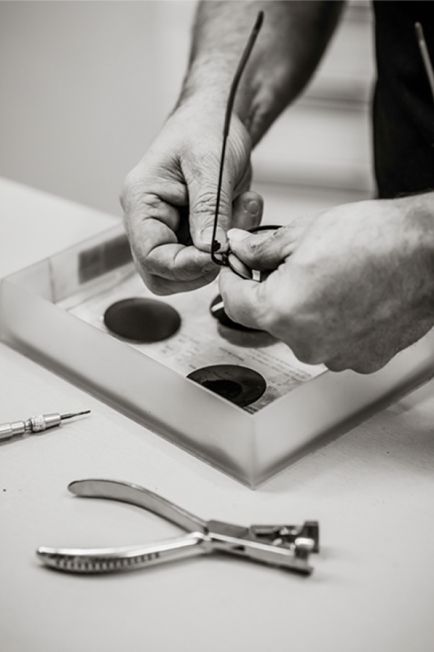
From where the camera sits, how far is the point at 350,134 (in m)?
1.94

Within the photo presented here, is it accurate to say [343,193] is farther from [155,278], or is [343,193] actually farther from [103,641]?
[103,641]

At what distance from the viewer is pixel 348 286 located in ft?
2.34

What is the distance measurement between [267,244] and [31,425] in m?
0.25

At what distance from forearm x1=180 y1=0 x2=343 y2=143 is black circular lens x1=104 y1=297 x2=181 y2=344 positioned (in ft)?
0.92

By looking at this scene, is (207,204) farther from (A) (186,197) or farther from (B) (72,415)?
(B) (72,415)

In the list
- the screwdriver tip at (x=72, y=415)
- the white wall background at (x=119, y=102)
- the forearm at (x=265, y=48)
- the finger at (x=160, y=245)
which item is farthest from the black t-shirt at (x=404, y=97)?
the white wall background at (x=119, y=102)

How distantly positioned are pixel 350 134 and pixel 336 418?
123cm

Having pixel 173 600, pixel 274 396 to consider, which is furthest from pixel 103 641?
pixel 274 396

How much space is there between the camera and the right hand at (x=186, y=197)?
842 mm

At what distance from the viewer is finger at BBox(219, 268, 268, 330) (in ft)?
2.39

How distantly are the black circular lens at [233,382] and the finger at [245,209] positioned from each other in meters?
0.17

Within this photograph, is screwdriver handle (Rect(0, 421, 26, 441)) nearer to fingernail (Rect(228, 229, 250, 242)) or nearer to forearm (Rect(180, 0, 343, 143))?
fingernail (Rect(228, 229, 250, 242))

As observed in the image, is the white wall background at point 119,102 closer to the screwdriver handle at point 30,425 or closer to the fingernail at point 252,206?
the fingernail at point 252,206

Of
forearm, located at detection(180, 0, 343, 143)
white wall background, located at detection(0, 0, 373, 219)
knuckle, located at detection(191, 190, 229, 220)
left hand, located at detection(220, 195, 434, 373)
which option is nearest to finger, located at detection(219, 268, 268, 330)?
left hand, located at detection(220, 195, 434, 373)
